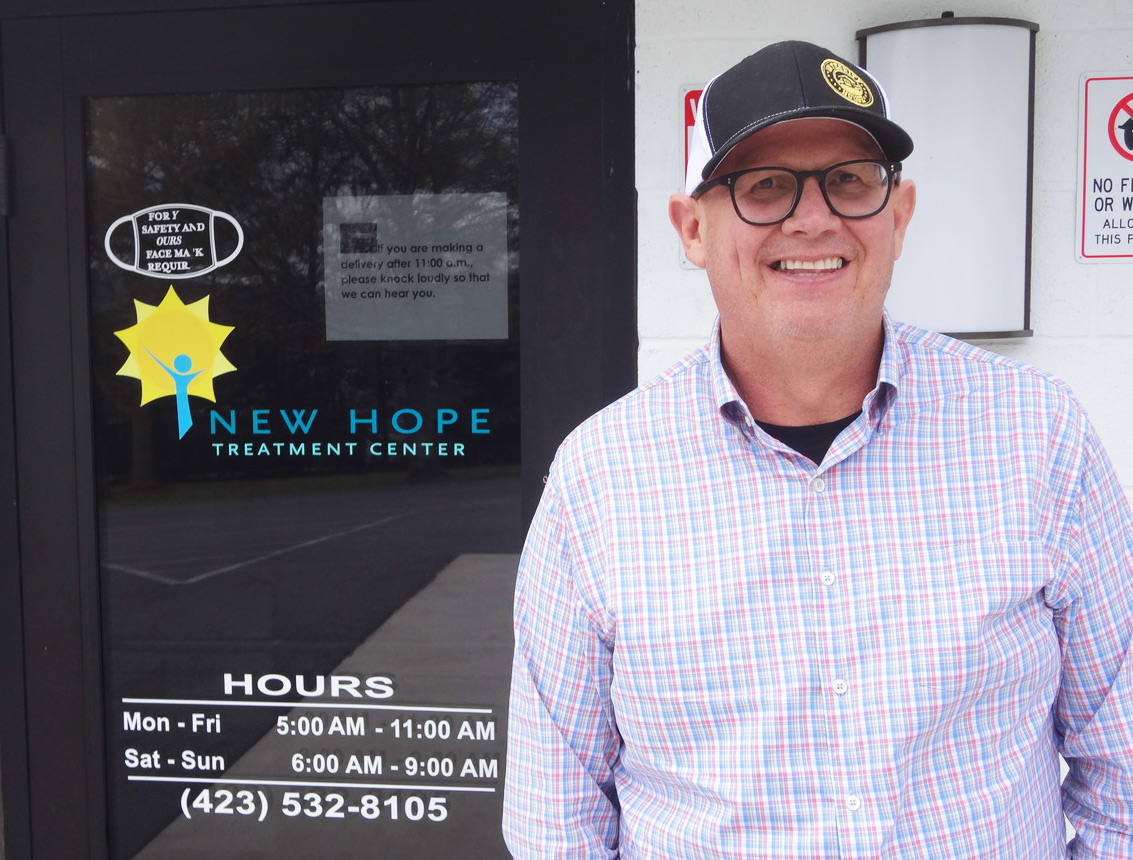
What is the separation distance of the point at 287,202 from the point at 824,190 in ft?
5.43

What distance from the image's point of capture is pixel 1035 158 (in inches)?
91.0

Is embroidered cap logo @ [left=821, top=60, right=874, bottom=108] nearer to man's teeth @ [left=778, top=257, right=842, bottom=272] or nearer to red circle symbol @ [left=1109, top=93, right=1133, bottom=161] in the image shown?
man's teeth @ [left=778, top=257, right=842, bottom=272]

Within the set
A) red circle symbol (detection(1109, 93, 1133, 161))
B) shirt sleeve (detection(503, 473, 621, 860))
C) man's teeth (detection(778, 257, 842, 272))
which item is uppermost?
red circle symbol (detection(1109, 93, 1133, 161))

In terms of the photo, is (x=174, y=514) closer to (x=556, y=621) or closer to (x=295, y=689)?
(x=295, y=689)

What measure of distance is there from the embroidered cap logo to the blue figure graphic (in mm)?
1882

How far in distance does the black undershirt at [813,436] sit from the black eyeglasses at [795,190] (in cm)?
Answer: 28

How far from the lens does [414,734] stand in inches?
105

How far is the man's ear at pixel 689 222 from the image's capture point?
148 centimetres

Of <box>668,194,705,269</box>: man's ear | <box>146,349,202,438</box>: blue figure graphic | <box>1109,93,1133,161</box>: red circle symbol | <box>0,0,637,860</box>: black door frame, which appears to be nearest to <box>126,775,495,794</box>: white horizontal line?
<box>0,0,637,860</box>: black door frame

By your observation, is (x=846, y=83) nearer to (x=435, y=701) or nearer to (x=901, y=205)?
(x=901, y=205)

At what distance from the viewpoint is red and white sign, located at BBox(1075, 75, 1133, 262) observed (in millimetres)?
2291

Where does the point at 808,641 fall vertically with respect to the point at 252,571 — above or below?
above

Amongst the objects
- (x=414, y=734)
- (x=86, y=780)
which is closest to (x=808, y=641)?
(x=414, y=734)

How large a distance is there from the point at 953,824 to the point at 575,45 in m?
1.87
